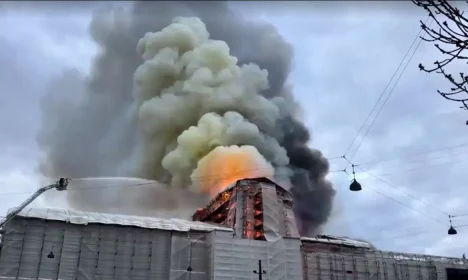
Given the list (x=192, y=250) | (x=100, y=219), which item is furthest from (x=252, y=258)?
(x=100, y=219)

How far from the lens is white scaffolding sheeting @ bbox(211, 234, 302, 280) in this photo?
25.3 meters

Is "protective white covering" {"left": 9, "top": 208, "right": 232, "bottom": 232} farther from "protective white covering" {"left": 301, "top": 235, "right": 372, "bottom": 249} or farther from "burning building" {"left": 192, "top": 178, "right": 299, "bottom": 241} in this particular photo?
"protective white covering" {"left": 301, "top": 235, "right": 372, "bottom": 249}

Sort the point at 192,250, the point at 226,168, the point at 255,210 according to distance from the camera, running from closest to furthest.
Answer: the point at 192,250 → the point at 255,210 → the point at 226,168

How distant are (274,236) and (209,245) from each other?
4.88 meters

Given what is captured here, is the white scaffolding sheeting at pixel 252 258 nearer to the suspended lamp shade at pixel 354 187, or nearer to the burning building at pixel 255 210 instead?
the burning building at pixel 255 210

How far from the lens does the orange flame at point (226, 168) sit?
3709 cm

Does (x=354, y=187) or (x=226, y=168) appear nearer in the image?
(x=354, y=187)

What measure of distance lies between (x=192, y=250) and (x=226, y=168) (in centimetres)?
1200

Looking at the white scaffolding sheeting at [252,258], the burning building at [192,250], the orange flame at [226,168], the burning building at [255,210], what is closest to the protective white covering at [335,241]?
the burning building at [192,250]

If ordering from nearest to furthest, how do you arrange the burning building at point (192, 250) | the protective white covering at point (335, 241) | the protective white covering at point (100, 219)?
the burning building at point (192, 250)
the protective white covering at point (100, 219)
the protective white covering at point (335, 241)

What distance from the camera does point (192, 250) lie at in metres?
26.1

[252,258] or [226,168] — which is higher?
[226,168]

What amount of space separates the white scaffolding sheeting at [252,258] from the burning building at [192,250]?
57 millimetres

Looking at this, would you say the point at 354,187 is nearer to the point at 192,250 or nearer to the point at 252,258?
the point at 252,258
